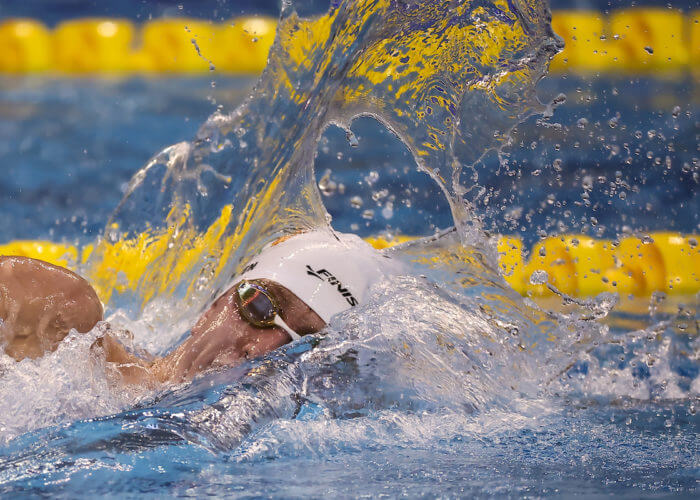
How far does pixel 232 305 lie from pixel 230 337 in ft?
0.19

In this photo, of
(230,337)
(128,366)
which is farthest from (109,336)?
(230,337)

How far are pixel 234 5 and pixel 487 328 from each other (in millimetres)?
2634

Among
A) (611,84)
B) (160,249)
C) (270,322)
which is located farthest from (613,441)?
(611,84)

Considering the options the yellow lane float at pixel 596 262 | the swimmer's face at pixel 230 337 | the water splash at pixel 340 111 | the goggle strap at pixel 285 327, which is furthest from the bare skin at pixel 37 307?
the yellow lane float at pixel 596 262

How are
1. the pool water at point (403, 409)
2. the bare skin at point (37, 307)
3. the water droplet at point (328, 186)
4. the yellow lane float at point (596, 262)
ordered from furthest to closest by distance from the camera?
1. the water droplet at point (328, 186)
2. the yellow lane float at point (596, 262)
3. the bare skin at point (37, 307)
4. the pool water at point (403, 409)

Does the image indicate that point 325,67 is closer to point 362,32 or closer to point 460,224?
point 362,32

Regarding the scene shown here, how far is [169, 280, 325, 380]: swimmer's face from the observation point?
146 centimetres

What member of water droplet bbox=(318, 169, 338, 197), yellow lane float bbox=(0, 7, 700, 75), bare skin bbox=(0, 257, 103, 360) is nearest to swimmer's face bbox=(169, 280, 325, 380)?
bare skin bbox=(0, 257, 103, 360)

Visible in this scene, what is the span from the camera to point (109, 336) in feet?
4.66

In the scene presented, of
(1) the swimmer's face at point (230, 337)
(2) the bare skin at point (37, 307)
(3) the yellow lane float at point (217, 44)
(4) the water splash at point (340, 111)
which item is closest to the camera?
(2) the bare skin at point (37, 307)

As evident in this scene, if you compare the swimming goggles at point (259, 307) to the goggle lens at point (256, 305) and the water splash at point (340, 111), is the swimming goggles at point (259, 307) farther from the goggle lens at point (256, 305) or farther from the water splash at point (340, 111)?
the water splash at point (340, 111)

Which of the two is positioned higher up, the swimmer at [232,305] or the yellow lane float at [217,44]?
the yellow lane float at [217,44]

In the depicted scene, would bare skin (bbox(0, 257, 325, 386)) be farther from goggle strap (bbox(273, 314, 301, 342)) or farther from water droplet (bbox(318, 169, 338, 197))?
water droplet (bbox(318, 169, 338, 197))

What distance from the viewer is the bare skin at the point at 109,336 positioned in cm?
131
